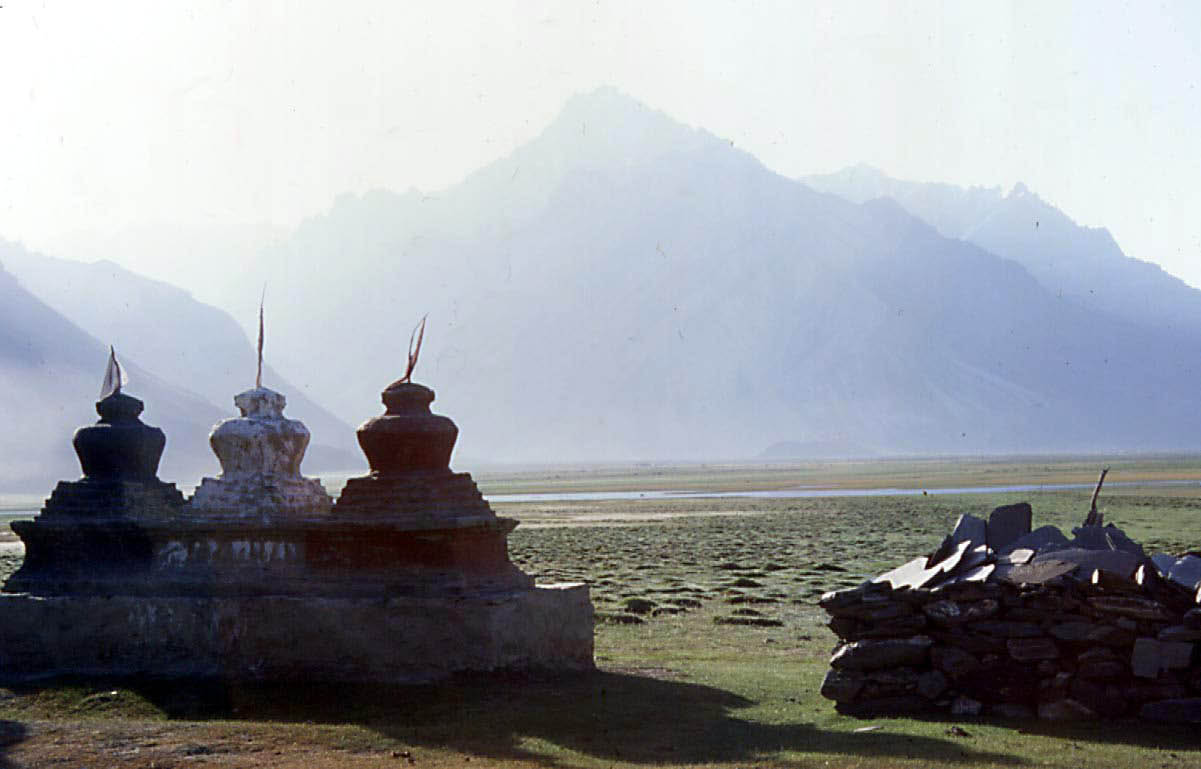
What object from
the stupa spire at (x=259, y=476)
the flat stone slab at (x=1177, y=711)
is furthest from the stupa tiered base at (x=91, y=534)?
the flat stone slab at (x=1177, y=711)

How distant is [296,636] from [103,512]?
3.75m

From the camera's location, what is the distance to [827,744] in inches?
460

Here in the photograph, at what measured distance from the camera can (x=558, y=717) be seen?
13109 millimetres

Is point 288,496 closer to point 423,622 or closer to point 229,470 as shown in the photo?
point 229,470

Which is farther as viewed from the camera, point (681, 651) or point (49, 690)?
point (681, 651)

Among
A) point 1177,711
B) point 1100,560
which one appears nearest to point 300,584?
point 1100,560

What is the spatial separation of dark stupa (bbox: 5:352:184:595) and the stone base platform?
702mm

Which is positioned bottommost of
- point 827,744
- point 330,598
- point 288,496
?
point 827,744

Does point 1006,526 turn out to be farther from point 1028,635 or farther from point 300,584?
point 300,584

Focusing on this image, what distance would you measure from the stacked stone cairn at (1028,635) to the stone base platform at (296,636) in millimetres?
3249

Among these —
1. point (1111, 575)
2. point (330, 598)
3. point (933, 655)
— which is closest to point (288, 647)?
point (330, 598)

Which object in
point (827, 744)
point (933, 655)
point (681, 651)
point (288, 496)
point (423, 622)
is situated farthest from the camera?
point (681, 651)

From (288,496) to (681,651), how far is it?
5.76 m

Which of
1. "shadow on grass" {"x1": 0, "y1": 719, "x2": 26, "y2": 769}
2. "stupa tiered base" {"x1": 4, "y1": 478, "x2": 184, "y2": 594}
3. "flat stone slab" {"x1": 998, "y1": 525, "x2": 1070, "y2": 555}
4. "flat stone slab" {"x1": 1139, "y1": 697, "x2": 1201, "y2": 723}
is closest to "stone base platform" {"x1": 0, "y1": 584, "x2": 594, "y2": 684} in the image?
"stupa tiered base" {"x1": 4, "y1": 478, "x2": 184, "y2": 594}
